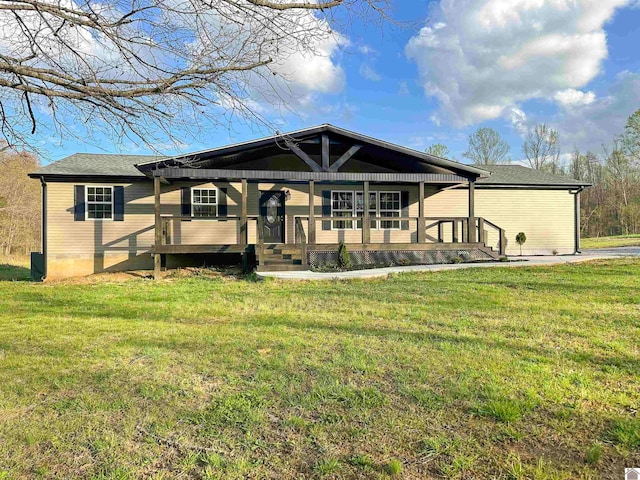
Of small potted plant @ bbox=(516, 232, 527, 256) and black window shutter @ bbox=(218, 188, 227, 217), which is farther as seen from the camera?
small potted plant @ bbox=(516, 232, 527, 256)

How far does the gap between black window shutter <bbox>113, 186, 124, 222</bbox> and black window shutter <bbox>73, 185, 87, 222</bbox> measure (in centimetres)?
90

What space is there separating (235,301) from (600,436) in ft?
18.5

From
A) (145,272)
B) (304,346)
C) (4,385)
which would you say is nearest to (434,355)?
(304,346)

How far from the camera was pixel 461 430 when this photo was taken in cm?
238

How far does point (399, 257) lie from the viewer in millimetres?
12312

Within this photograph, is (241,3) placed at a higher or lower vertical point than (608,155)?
lower

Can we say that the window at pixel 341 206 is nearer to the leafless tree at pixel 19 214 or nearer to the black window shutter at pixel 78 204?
the black window shutter at pixel 78 204

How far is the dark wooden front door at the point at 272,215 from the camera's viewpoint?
43.6ft

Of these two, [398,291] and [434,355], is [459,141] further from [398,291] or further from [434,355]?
[434,355]

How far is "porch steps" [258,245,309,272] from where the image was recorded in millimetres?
10820

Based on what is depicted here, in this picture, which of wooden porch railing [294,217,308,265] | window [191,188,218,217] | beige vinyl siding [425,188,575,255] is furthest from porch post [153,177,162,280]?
beige vinyl siding [425,188,575,255]

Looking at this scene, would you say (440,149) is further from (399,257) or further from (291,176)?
(291,176)

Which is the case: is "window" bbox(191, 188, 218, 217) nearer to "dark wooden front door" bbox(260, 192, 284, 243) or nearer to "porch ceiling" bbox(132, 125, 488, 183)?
"porch ceiling" bbox(132, 125, 488, 183)

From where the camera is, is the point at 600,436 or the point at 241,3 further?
the point at 241,3
